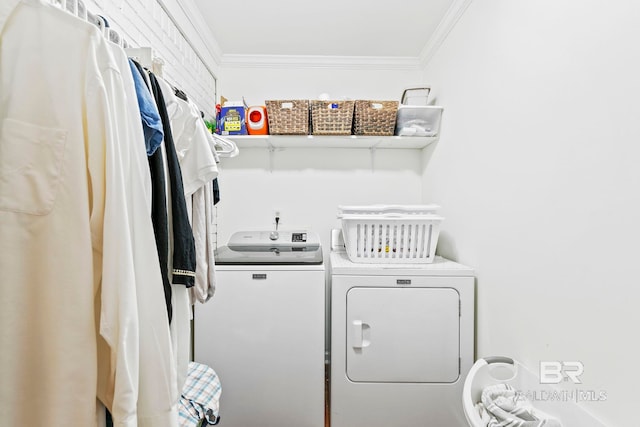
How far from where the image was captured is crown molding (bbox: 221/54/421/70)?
8.17 ft

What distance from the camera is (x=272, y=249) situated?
6.83ft

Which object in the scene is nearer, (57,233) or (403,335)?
(57,233)

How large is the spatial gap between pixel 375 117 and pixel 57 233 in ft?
6.27

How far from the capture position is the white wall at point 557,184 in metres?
0.85

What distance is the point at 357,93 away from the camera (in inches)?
101

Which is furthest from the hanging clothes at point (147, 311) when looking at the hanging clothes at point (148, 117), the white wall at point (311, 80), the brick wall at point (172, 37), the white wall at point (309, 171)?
the white wall at point (311, 80)

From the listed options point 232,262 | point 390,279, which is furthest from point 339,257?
point 232,262

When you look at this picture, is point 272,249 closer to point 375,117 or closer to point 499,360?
point 375,117

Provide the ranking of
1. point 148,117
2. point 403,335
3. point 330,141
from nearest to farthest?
point 148,117, point 403,335, point 330,141

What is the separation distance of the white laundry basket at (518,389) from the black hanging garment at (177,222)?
3.56 feet

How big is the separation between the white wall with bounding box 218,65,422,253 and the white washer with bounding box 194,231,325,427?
0.85 m

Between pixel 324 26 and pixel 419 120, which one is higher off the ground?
pixel 324 26

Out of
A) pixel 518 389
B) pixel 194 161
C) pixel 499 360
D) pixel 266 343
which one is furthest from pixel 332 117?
pixel 518 389

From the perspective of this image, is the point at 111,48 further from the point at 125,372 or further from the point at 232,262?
the point at 232,262
